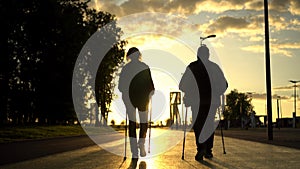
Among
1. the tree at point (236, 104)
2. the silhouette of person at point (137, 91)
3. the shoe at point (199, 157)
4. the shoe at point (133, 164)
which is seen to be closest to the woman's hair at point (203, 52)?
the silhouette of person at point (137, 91)

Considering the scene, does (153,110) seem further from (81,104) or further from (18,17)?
(81,104)

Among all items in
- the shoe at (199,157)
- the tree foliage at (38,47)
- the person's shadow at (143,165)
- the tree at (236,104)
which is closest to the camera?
the person's shadow at (143,165)

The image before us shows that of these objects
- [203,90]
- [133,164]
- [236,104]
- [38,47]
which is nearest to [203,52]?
[203,90]

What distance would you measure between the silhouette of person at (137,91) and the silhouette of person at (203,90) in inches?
31.4

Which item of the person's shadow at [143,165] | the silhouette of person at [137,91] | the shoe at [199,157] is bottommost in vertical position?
the person's shadow at [143,165]

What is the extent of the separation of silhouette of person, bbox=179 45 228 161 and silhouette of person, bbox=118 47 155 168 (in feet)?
2.62

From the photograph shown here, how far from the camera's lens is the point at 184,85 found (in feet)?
36.4

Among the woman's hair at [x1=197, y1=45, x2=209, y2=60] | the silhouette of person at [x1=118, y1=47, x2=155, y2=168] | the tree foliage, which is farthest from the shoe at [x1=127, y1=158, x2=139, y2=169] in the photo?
the tree foliage

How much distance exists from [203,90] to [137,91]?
1445 millimetres

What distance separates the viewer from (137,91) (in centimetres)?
1093

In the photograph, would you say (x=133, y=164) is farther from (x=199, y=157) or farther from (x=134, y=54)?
(x=134, y=54)

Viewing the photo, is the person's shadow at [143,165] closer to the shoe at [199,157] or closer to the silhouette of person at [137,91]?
the silhouette of person at [137,91]

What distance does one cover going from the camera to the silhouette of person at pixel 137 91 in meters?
10.9

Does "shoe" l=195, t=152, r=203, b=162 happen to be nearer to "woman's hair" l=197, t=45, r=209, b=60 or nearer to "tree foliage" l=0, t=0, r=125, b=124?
"woman's hair" l=197, t=45, r=209, b=60
